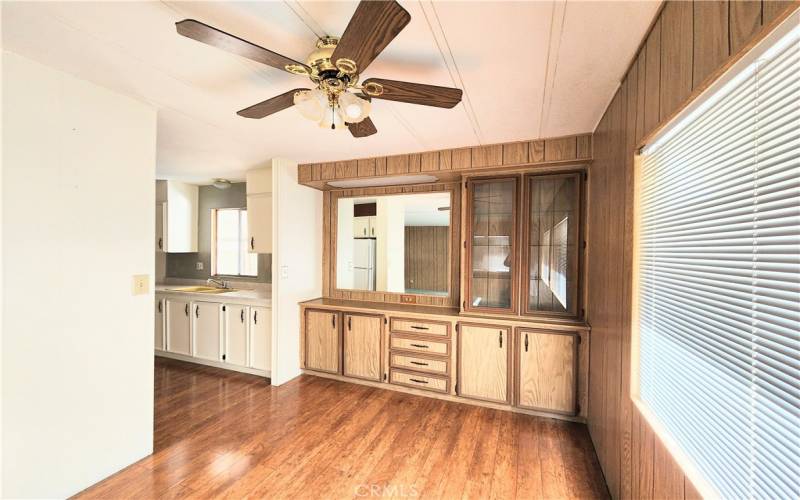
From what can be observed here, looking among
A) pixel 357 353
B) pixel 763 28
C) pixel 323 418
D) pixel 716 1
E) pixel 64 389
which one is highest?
pixel 716 1

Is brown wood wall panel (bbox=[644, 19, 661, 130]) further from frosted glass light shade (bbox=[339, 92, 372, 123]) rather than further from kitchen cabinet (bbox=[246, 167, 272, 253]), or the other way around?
kitchen cabinet (bbox=[246, 167, 272, 253])

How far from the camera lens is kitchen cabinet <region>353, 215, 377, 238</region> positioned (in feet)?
12.1

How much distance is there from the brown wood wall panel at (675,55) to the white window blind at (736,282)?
91 mm

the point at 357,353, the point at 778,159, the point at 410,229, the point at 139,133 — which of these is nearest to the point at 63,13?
the point at 139,133

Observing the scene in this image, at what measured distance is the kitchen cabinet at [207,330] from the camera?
364 centimetres

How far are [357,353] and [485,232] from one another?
1797 millimetres

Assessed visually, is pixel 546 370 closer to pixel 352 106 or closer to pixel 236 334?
pixel 352 106

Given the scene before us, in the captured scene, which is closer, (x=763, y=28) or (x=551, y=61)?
(x=763, y=28)

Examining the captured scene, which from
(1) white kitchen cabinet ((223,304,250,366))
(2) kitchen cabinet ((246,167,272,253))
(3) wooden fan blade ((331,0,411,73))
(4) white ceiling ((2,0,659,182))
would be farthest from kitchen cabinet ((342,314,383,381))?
(3) wooden fan blade ((331,0,411,73))

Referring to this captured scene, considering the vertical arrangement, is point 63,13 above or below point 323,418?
above

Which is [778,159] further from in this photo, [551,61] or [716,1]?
[551,61]

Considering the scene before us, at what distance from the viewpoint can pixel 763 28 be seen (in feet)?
2.37

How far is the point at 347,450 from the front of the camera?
219 cm

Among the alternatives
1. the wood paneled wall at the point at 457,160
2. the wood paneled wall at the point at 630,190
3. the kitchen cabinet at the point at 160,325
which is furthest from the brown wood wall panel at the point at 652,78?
the kitchen cabinet at the point at 160,325
